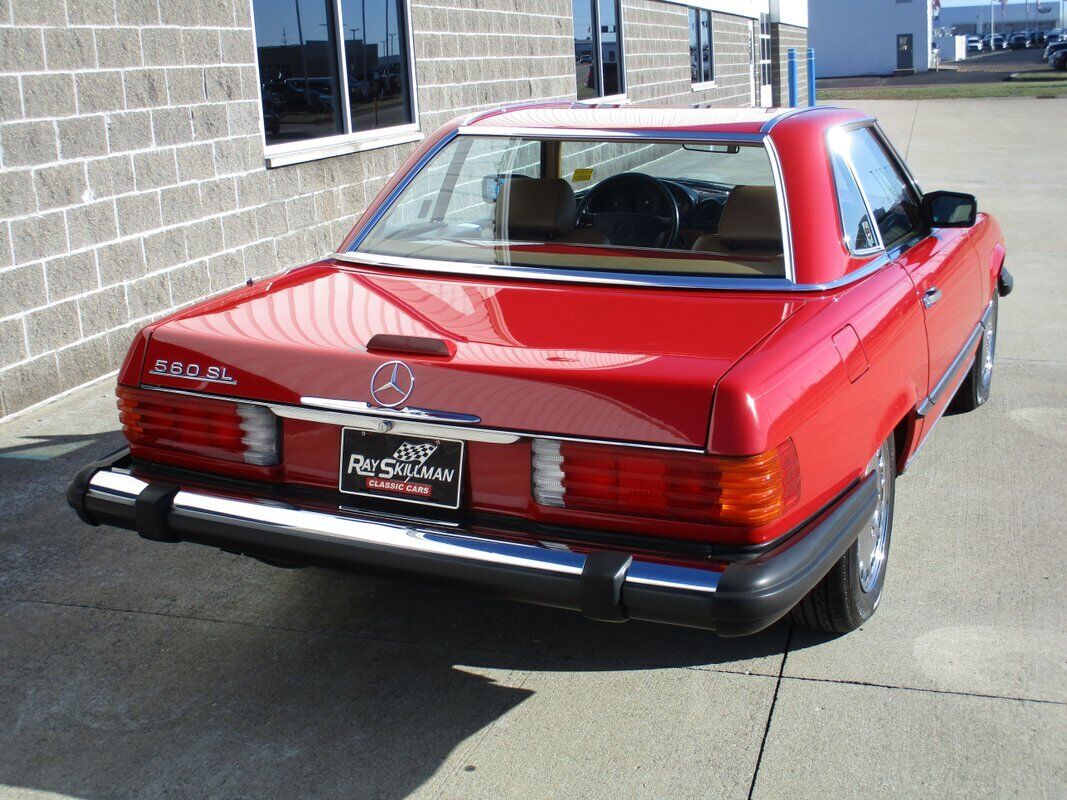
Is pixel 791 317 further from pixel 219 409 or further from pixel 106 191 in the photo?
pixel 106 191

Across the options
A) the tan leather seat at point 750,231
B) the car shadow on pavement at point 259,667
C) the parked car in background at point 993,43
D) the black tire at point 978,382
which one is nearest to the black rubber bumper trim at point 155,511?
the car shadow on pavement at point 259,667

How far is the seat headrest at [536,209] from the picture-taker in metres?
3.95

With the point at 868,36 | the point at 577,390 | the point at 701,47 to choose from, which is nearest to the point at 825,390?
the point at 577,390

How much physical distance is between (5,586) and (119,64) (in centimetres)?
347

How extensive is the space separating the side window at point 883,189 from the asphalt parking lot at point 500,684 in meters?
1.11

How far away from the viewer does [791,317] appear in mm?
3189

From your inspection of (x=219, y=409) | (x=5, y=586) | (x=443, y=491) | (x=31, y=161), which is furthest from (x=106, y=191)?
(x=443, y=491)

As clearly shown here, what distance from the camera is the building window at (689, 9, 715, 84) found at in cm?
2089

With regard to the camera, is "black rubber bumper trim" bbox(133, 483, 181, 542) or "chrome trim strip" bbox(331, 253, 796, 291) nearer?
"black rubber bumper trim" bbox(133, 483, 181, 542)

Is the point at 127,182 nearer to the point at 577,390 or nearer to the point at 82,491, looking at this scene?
the point at 82,491

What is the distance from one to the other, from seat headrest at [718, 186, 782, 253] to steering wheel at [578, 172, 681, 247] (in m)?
0.23

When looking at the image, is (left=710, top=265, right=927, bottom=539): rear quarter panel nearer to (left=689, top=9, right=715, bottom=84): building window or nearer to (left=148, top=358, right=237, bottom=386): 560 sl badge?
(left=148, top=358, right=237, bottom=386): 560 sl badge

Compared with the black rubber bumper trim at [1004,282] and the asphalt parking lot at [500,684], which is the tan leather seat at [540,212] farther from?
the black rubber bumper trim at [1004,282]

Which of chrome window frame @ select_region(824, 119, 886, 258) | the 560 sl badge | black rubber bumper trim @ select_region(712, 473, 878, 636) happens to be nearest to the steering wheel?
chrome window frame @ select_region(824, 119, 886, 258)
